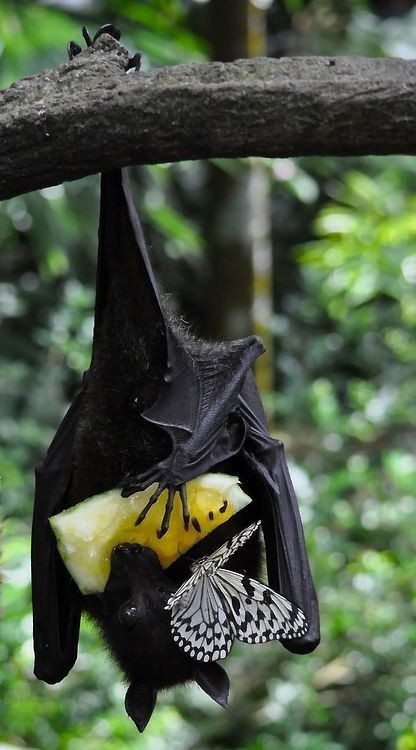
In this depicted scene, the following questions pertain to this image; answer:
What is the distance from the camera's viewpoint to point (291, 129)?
1.91m

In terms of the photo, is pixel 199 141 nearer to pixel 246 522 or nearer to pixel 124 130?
pixel 124 130

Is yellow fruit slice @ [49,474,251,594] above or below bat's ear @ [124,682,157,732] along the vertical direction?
above

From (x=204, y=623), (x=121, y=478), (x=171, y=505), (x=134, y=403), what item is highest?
(x=134, y=403)

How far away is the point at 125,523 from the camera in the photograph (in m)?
2.23

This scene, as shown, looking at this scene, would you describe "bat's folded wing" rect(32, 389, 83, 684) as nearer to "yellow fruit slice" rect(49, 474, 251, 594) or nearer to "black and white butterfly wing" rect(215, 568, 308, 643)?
"yellow fruit slice" rect(49, 474, 251, 594)

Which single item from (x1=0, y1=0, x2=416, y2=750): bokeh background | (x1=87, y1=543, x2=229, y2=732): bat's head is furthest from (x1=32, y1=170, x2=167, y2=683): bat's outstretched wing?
(x1=0, y1=0, x2=416, y2=750): bokeh background

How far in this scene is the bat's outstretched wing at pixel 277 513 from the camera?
2301 millimetres

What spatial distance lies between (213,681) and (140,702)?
203 mm

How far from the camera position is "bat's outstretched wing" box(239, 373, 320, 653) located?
2.30 metres

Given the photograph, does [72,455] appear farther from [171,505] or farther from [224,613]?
[224,613]

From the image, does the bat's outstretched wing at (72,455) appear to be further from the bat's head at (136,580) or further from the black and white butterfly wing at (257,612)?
the black and white butterfly wing at (257,612)

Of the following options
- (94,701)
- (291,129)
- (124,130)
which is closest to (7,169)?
(124,130)

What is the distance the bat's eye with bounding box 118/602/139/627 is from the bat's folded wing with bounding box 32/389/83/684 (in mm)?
225

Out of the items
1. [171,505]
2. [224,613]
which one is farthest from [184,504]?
[224,613]
